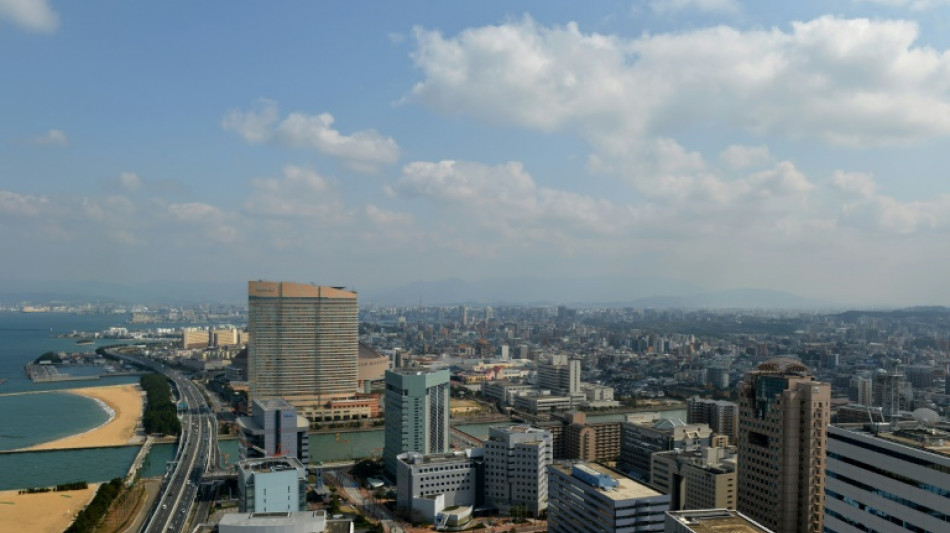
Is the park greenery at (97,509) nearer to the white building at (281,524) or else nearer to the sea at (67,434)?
the sea at (67,434)

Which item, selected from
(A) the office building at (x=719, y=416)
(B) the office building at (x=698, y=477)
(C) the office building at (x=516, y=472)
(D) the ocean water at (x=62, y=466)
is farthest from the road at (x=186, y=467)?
(A) the office building at (x=719, y=416)

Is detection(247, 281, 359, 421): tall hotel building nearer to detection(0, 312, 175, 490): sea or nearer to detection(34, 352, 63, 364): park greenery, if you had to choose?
detection(0, 312, 175, 490): sea

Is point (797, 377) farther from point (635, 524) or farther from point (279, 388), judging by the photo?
point (279, 388)

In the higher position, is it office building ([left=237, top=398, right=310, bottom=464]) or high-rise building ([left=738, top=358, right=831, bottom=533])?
high-rise building ([left=738, top=358, right=831, bottom=533])

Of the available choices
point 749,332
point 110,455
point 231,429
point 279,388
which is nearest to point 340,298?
point 279,388

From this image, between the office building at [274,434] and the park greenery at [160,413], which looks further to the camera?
the park greenery at [160,413]

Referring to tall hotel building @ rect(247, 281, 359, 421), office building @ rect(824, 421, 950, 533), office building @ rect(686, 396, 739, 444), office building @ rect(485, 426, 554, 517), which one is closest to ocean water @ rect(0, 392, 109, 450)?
tall hotel building @ rect(247, 281, 359, 421)
